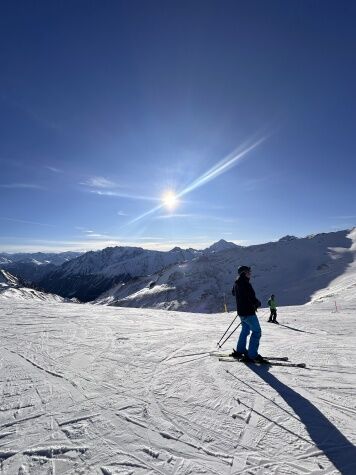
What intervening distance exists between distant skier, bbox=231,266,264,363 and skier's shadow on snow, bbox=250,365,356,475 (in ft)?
5.91

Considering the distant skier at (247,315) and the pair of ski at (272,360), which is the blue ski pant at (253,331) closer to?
the distant skier at (247,315)

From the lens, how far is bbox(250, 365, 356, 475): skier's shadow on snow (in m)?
4.04

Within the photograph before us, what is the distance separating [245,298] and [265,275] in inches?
6132

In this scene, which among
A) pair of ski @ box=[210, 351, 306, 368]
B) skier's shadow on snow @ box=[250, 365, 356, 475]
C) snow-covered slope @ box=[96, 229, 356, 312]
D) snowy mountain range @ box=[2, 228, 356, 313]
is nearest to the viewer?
skier's shadow on snow @ box=[250, 365, 356, 475]

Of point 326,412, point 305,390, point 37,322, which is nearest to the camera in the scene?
point 326,412

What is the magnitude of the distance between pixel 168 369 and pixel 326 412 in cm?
362

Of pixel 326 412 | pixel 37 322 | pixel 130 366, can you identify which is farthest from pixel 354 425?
pixel 37 322

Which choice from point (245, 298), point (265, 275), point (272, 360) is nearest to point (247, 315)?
point (245, 298)

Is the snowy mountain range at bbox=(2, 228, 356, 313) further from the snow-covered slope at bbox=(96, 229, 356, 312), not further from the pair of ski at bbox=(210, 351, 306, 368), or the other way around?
the pair of ski at bbox=(210, 351, 306, 368)

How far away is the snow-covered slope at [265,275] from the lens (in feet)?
431

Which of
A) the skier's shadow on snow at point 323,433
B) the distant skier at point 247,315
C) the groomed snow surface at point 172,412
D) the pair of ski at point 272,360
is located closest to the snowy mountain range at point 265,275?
the pair of ski at point 272,360

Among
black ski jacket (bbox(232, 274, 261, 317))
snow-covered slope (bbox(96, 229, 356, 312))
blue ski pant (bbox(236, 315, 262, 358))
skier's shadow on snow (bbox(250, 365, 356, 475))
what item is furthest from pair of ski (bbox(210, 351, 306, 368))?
snow-covered slope (bbox(96, 229, 356, 312))

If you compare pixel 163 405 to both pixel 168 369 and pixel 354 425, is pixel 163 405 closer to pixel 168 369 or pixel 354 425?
pixel 168 369

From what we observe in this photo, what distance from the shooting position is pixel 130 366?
7984 mm
